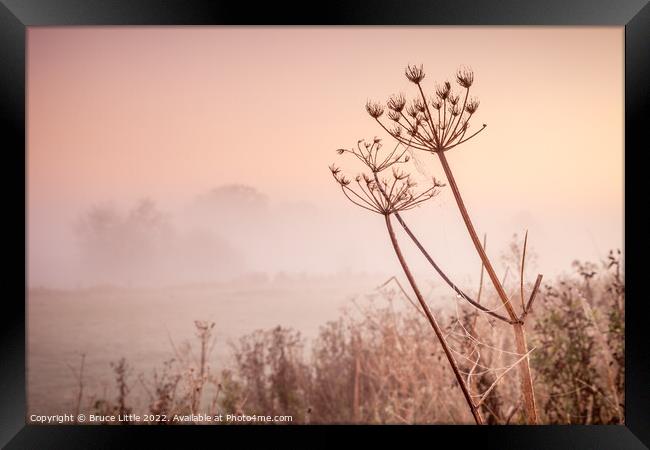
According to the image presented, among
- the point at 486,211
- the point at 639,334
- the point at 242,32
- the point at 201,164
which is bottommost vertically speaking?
the point at 639,334

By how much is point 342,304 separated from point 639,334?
1.46 m

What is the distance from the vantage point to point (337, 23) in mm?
2820

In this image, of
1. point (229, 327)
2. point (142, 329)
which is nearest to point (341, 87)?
point (229, 327)

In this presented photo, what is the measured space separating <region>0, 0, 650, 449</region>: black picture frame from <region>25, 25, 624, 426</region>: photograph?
69mm

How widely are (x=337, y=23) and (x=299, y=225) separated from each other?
1.02m

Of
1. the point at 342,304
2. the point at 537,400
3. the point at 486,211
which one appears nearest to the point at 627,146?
the point at 486,211

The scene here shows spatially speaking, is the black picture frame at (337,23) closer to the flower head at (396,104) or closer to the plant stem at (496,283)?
the flower head at (396,104)

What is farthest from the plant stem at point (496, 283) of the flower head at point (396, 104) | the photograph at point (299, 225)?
the photograph at point (299, 225)

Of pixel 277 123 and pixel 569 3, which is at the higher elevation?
pixel 569 3

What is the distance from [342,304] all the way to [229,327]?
0.59 meters

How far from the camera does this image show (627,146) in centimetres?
286

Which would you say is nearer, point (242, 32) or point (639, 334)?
point (639, 334)

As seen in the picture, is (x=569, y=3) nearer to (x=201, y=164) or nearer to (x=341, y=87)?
(x=341, y=87)

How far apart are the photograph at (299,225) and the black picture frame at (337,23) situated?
0.07m
